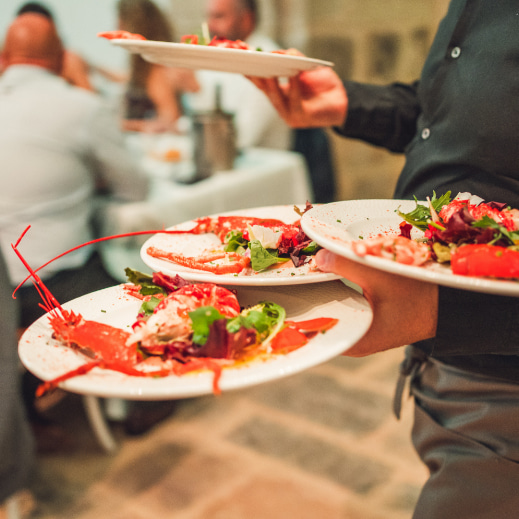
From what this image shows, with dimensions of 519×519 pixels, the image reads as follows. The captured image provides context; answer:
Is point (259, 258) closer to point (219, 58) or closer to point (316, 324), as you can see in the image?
point (316, 324)

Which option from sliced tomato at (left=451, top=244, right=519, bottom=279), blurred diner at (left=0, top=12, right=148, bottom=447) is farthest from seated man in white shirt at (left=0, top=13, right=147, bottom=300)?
sliced tomato at (left=451, top=244, right=519, bottom=279)

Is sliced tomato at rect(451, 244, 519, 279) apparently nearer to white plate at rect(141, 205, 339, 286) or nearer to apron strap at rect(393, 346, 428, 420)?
white plate at rect(141, 205, 339, 286)

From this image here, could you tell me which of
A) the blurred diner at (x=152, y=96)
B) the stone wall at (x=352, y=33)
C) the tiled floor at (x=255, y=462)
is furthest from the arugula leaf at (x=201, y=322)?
the blurred diner at (x=152, y=96)

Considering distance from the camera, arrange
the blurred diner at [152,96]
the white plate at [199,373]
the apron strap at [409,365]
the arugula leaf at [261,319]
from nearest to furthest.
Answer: the white plate at [199,373]
the arugula leaf at [261,319]
the apron strap at [409,365]
the blurred diner at [152,96]

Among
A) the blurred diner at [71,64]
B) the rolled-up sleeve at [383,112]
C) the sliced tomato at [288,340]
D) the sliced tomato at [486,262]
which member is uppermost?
the blurred diner at [71,64]

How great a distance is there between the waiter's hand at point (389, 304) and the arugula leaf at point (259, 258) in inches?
3.4

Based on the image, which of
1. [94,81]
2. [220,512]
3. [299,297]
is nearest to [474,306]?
[299,297]

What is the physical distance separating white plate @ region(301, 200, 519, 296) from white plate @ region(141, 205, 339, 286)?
6 cm

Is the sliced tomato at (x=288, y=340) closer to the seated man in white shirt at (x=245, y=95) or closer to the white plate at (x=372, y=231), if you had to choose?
the white plate at (x=372, y=231)

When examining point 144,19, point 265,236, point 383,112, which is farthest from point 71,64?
point 265,236

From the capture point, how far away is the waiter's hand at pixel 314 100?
3.57 feet

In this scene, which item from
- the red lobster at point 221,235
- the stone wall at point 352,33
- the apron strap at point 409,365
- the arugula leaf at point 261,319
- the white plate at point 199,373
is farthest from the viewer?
the stone wall at point 352,33

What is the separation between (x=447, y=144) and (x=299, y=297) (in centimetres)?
39

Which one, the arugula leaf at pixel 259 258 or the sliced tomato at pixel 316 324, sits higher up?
the arugula leaf at pixel 259 258
